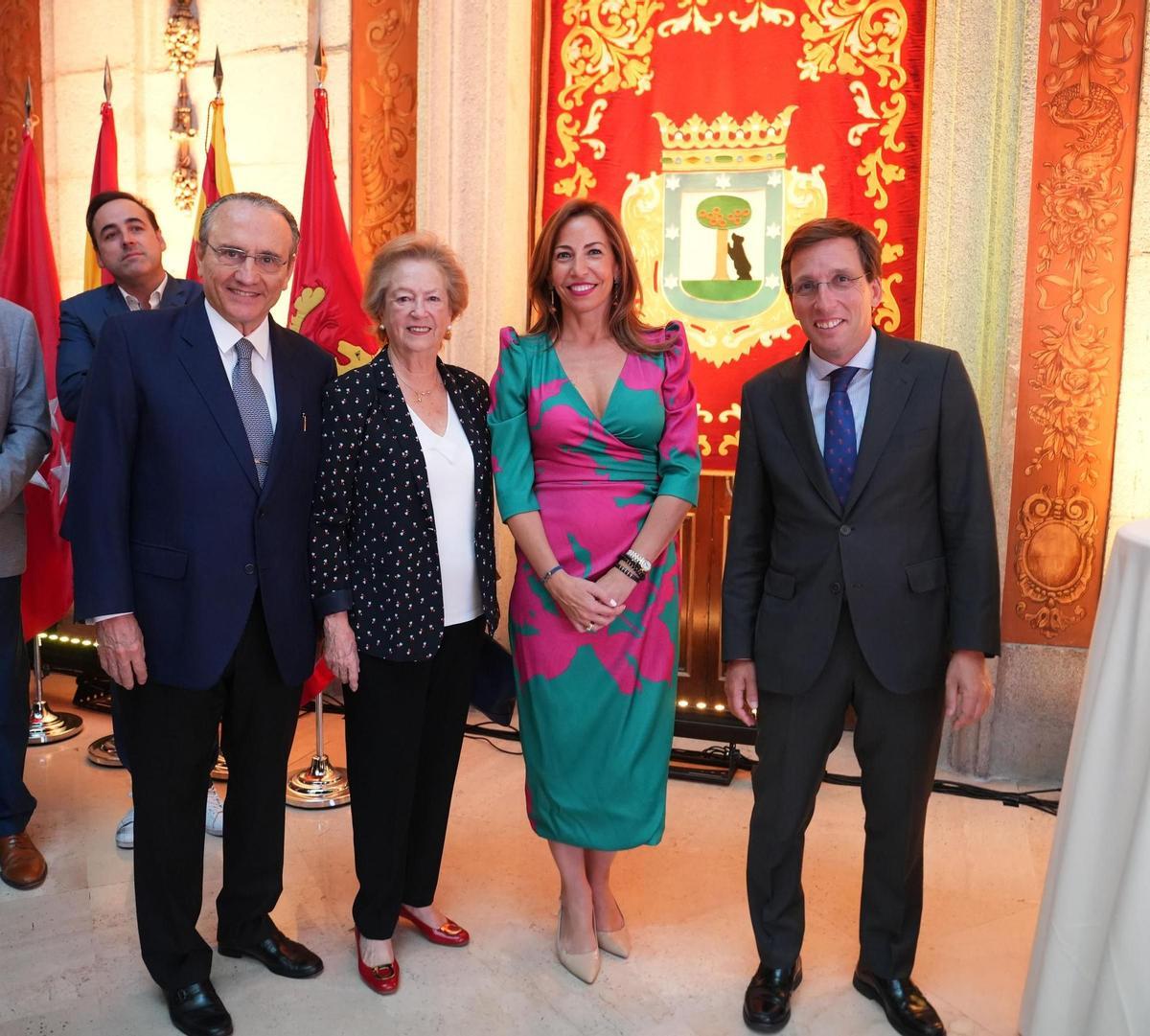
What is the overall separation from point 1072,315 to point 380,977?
2853 millimetres

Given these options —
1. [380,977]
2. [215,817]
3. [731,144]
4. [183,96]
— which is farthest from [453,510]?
[183,96]

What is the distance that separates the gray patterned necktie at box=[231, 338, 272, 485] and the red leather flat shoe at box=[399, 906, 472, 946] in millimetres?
1156

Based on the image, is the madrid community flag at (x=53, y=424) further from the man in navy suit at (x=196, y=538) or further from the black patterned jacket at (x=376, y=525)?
the black patterned jacket at (x=376, y=525)

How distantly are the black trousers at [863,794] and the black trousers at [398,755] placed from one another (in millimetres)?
689

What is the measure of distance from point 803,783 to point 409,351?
1.24 m

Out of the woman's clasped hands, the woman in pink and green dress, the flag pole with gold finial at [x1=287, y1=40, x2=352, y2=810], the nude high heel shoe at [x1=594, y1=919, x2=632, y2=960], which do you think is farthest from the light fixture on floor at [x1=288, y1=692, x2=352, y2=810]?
the woman's clasped hands

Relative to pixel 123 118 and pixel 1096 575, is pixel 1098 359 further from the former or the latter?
pixel 123 118

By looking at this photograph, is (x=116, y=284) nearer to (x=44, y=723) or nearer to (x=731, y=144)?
(x=44, y=723)

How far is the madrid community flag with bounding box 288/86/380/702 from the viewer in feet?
12.1

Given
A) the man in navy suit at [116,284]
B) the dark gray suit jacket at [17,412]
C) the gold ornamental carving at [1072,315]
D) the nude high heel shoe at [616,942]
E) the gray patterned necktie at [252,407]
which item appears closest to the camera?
the gray patterned necktie at [252,407]

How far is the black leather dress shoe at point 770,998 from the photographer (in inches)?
88.4

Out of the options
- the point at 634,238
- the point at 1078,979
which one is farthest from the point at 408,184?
the point at 1078,979

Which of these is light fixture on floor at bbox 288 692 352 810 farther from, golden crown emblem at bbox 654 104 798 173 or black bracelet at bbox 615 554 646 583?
golden crown emblem at bbox 654 104 798 173

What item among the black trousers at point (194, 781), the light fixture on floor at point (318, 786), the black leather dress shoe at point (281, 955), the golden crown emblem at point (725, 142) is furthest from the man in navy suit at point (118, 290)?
the golden crown emblem at point (725, 142)
